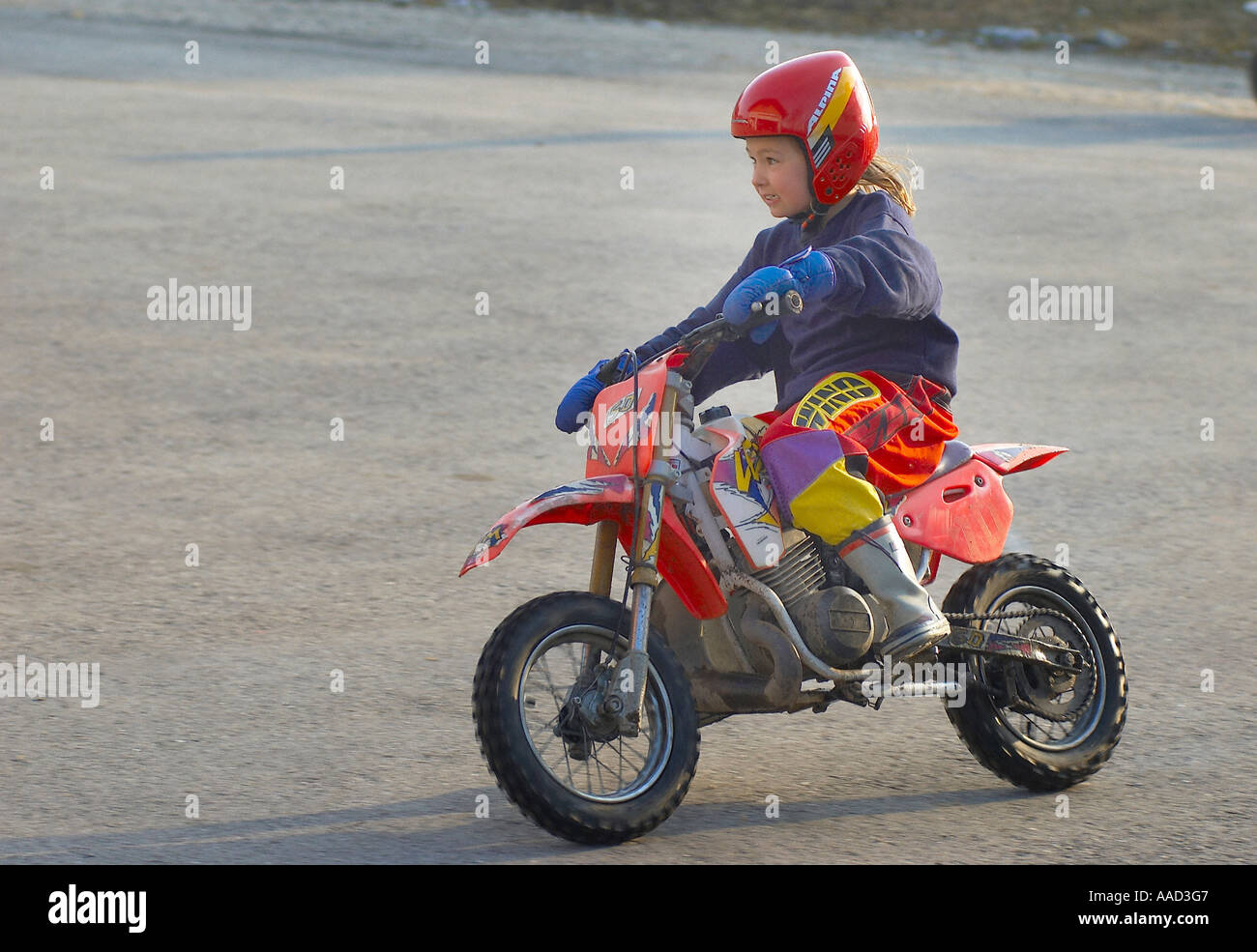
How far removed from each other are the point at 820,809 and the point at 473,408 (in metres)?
4.05

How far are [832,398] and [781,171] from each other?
60 cm

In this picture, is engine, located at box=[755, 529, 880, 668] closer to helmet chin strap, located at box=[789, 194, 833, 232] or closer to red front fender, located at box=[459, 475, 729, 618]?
red front fender, located at box=[459, 475, 729, 618]

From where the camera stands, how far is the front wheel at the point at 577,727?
13.2 feet

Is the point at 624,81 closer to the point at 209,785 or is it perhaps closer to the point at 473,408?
the point at 473,408

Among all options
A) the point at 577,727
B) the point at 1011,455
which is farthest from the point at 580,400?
the point at 1011,455

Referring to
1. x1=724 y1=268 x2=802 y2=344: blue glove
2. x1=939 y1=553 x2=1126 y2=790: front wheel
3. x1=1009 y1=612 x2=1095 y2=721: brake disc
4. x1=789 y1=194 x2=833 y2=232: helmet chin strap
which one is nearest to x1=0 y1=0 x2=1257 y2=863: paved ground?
x1=939 y1=553 x2=1126 y2=790: front wheel

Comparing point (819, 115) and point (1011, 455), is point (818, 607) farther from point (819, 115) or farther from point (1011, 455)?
point (819, 115)

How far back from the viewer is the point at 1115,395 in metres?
8.69

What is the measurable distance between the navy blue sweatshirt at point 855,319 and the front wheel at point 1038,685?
1.82 feet

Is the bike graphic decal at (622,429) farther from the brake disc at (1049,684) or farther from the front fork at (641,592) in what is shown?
the brake disc at (1049,684)

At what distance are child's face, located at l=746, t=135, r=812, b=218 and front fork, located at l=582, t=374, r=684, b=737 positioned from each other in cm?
61

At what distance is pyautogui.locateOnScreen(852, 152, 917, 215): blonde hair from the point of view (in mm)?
4621

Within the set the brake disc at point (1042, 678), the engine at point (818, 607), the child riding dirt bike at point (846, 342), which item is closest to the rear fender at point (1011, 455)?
the child riding dirt bike at point (846, 342)
